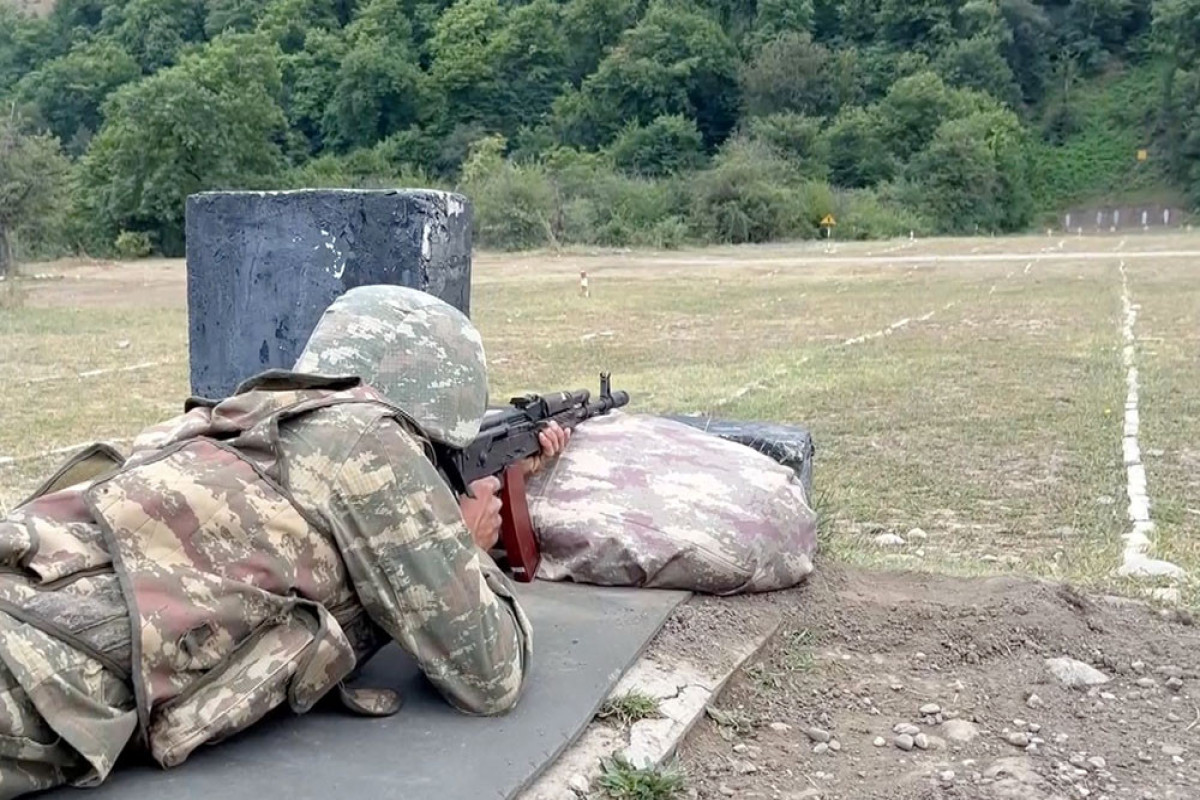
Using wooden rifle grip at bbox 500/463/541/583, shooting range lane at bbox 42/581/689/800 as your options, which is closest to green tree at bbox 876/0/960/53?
wooden rifle grip at bbox 500/463/541/583

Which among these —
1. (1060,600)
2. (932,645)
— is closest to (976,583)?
(1060,600)

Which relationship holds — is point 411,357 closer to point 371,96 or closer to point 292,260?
point 292,260

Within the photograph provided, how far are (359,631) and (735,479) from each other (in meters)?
1.51

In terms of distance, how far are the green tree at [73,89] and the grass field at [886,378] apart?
4914 centimetres

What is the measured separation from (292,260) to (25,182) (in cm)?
2414

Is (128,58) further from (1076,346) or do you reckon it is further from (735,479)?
(735,479)

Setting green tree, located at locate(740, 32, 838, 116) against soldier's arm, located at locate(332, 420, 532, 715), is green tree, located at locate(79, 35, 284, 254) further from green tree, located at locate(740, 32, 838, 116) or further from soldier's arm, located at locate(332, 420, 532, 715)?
soldier's arm, located at locate(332, 420, 532, 715)

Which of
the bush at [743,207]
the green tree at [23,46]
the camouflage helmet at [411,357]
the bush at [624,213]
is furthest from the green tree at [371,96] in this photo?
the camouflage helmet at [411,357]

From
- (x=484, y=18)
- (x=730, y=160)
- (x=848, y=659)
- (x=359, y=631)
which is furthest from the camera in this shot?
(x=484, y=18)

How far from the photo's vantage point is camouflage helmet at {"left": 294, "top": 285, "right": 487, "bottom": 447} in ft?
8.57

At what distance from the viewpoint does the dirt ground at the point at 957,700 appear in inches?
108

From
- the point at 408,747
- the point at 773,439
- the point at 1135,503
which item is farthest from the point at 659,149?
the point at 408,747

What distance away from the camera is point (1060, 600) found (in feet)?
12.4

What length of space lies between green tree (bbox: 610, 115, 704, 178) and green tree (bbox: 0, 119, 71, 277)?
34809 mm
